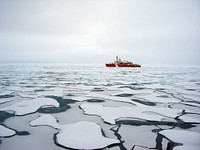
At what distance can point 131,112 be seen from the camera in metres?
3.11

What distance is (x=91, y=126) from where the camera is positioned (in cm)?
238

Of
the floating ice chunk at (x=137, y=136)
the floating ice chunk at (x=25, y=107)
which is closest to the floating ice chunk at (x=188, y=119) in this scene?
the floating ice chunk at (x=137, y=136)

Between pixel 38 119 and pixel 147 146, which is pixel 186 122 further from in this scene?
pixel 38 119

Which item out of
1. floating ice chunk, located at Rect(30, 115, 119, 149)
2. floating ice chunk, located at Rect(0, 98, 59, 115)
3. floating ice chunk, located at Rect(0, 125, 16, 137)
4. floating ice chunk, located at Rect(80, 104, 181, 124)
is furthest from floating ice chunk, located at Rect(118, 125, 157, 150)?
floating ice chunk, located at Rect(0, 98, 59, 115)

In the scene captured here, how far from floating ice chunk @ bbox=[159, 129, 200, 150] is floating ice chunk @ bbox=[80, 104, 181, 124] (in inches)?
A: 21.7

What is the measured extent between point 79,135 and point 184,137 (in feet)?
3.95

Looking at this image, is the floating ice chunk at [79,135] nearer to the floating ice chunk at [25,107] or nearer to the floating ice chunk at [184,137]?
the floating ice chunk at [25,107]

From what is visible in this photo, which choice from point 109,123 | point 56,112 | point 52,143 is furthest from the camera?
point 56,112

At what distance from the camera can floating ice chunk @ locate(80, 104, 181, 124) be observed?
9.24ft

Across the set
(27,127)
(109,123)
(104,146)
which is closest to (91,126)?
(109,123)

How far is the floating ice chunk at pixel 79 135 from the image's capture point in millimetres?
1827

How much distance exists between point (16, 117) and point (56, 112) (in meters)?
0.62

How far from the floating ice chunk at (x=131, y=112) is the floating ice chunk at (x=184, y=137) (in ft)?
1.81

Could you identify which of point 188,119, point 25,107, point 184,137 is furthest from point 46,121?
point 188,119
